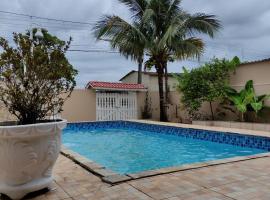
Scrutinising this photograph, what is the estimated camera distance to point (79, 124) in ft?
46.1

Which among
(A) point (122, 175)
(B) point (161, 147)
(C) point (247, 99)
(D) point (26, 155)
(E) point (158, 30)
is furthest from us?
(E) point (158, 30)

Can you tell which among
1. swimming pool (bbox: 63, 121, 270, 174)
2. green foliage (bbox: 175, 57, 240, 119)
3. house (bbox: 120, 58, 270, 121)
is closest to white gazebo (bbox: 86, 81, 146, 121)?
house (bbox: 120, 58, 270, 121)

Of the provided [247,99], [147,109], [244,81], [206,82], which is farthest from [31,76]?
[147,109]

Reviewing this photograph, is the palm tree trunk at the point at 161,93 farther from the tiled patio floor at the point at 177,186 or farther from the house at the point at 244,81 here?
the tiled patio floor at the point at 177,186

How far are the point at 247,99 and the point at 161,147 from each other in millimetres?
4547

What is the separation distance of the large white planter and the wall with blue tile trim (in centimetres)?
664

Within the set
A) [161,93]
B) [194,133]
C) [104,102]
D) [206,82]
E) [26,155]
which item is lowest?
[194,133]

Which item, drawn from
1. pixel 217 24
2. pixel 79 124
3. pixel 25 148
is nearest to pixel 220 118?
pixel 217 24

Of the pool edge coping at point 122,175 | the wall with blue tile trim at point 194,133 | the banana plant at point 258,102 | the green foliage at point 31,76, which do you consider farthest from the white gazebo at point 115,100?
the green foliage at point 31,76

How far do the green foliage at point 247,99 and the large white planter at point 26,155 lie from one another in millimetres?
9378

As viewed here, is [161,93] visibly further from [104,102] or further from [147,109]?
[104,102]

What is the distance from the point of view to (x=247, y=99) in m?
11.3

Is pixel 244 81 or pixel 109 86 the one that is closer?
pixel 244 81

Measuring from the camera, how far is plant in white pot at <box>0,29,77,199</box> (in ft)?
10.0
